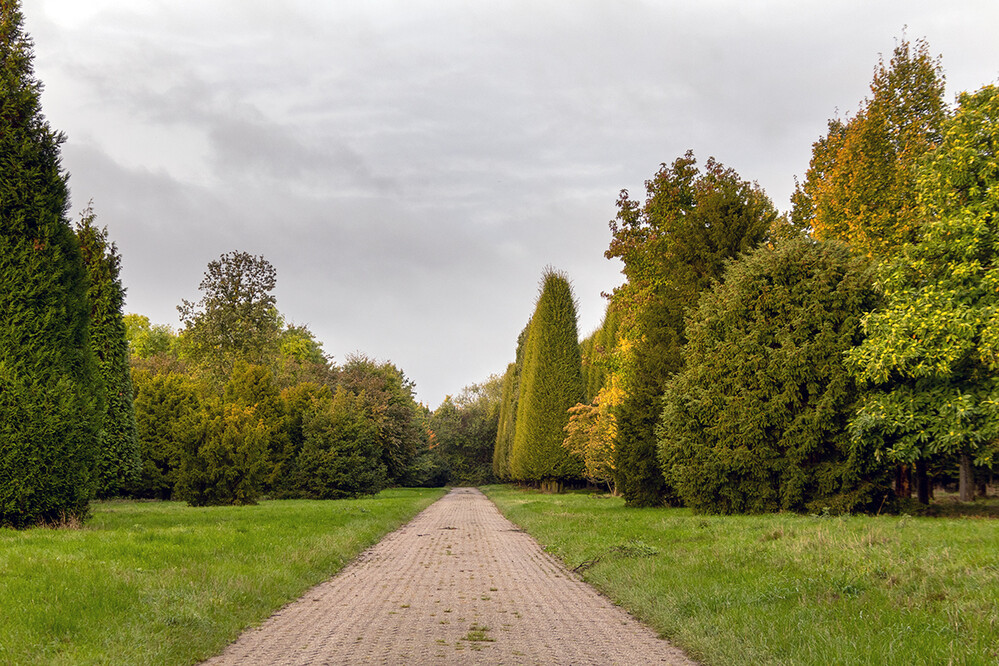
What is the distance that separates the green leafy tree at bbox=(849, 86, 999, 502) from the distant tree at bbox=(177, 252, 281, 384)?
139 feet

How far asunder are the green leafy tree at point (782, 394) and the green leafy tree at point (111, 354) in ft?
63.4

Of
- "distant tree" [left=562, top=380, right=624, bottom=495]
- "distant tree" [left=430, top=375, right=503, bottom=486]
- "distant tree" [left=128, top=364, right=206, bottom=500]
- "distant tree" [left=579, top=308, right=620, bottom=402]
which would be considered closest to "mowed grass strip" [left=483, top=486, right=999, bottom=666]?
"distant tree" [left=562, top=380, right=624, bottom=495]

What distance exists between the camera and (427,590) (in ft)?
29.1

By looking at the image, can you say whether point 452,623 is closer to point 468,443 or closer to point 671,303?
point 671,303

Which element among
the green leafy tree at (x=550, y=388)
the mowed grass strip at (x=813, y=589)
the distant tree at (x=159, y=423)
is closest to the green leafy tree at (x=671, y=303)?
the mowed grass strip at (x=813, y=589)

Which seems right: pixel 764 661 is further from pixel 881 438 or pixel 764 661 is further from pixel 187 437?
pixel 187 437

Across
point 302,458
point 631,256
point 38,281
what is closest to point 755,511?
point 631,256

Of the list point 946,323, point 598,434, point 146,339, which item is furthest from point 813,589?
point 146,339

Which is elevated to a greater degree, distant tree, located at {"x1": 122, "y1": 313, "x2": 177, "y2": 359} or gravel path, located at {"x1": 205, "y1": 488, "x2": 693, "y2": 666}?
distant tree, located at {"x1": 122, "y1": 313, "x2": 177, "y2": 359}

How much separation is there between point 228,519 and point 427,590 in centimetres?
1123

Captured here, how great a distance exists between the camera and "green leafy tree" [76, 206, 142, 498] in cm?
2327

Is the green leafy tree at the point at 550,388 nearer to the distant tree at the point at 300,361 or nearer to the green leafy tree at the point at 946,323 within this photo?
the distant tree at the point at 300,361

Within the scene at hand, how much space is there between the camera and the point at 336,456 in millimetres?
39969

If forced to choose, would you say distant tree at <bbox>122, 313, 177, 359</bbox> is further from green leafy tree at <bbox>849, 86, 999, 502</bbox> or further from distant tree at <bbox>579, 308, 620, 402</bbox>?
green leafy tree at <bbox>849, 86, 999, 502</bbox>
